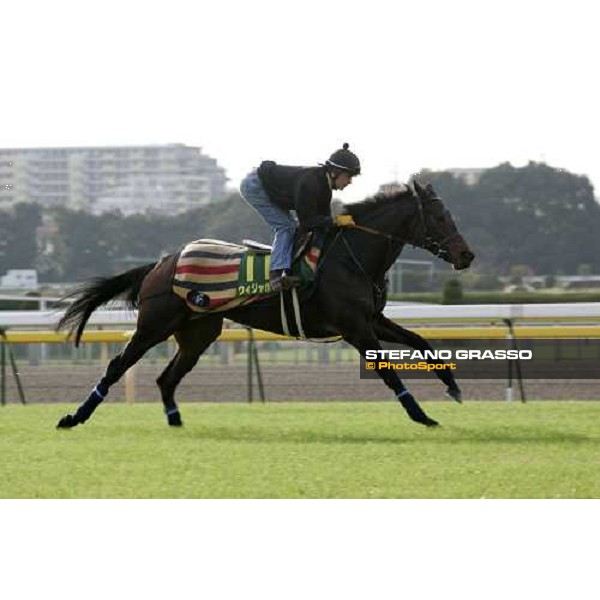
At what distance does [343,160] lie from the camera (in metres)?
8.40

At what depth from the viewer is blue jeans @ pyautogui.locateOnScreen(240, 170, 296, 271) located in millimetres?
8539

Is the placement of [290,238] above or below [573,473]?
above

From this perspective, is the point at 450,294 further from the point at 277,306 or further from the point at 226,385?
the point at 277,306

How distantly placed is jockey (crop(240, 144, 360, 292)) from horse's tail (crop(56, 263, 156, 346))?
111cm

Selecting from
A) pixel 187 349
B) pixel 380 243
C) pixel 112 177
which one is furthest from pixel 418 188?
pixel 112 177

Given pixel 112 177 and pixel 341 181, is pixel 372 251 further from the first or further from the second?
pixel 112 177

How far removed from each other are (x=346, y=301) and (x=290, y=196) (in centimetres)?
77

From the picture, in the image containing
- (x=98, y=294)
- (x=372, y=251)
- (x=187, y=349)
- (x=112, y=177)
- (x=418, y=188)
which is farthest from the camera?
(x=112, y=177)

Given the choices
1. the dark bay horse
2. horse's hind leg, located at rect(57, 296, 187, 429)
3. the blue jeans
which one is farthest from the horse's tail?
the blue jeans

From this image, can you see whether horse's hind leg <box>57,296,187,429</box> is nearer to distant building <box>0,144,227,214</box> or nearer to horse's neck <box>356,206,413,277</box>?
horse's neck <box>356,206,413,277</box>

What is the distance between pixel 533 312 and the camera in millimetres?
11398

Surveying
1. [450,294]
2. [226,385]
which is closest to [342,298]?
[226,385]

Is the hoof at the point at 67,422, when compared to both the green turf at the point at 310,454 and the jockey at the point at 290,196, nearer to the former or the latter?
the green turf at the point at 310,454

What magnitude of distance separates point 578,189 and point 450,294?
37.4m
